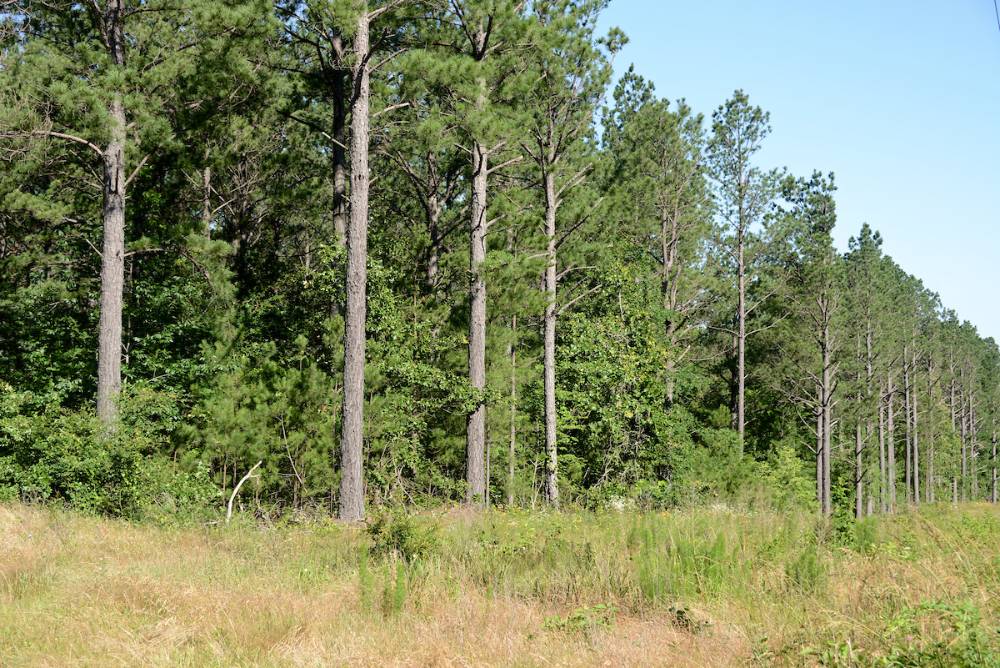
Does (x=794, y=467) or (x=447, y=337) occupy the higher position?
(x=447, y=337)

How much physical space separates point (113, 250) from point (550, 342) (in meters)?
9.40

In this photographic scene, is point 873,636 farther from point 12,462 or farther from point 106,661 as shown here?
point 12,462

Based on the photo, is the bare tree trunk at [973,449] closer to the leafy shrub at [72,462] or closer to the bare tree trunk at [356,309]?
the bare tree trunk at [356,309]

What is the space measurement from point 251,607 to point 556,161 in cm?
1424

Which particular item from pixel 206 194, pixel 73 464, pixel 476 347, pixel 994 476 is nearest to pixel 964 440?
pixel 994 476

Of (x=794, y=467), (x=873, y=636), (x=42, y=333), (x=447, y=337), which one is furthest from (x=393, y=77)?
(x=794, y=467)

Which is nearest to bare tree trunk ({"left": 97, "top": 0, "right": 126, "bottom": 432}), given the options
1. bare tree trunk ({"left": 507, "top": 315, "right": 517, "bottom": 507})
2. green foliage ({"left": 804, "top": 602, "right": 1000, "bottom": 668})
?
bare tree trunk ({"left": 507, "top": 315, "right": 517, "bottom": 507})

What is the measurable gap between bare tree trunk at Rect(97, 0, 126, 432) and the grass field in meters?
5.72

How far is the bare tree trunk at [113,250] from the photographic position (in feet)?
44.8

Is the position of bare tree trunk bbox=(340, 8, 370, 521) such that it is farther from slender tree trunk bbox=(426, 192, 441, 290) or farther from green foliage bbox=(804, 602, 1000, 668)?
green foliage bbox=(804, 602, 1000, 668)

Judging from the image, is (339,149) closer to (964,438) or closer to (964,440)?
(964,440)

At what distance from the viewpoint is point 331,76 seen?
15969 millimetres

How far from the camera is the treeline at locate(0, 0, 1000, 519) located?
13.4 m

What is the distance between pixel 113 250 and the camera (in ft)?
46.4
